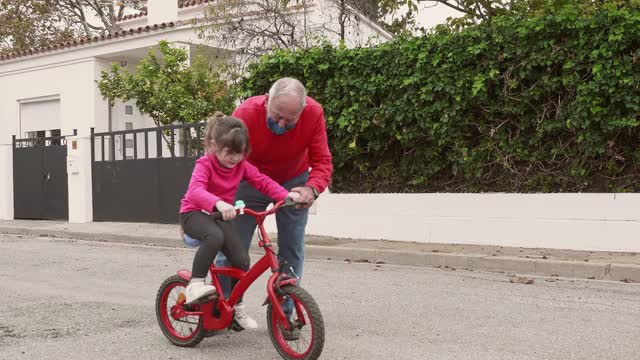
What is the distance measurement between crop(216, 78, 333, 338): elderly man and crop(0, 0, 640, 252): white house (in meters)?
6.04

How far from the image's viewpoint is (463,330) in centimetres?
548

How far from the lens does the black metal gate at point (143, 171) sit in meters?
15.0

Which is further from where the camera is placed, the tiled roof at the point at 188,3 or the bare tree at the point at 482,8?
the tiled roof at the point at 188,3

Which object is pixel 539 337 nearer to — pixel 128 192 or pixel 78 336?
pixel 78 336

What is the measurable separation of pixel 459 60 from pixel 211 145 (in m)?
7.12

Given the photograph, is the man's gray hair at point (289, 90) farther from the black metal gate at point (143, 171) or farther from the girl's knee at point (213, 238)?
the black metal gate at point (143, 171)

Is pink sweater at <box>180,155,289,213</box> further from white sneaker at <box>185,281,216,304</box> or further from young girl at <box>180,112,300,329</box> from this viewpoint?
white sneaker at <box>185,281,216,304</box>

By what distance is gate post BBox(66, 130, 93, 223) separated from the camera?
1673cm

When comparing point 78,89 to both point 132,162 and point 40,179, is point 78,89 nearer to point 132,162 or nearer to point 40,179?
point 40,179

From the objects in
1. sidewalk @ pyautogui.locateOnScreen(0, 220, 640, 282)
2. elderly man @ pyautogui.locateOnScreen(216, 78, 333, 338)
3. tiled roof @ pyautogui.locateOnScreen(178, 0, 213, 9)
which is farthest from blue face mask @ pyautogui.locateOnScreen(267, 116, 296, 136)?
tiled roof @ pyautogui.locateOnScreen(178, 0, 213, 9)

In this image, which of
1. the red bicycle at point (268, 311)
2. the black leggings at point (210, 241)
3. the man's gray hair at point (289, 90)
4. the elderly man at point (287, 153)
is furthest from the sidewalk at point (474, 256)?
the man's gray hair at point (289, 90)

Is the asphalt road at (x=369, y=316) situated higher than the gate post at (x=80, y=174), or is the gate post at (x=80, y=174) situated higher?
the gate post at (x=80, y=174)

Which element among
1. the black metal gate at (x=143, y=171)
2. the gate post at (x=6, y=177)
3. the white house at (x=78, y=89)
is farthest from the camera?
the gate post at (x=6, y=177)

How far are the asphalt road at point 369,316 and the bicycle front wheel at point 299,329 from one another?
272 millimetres
